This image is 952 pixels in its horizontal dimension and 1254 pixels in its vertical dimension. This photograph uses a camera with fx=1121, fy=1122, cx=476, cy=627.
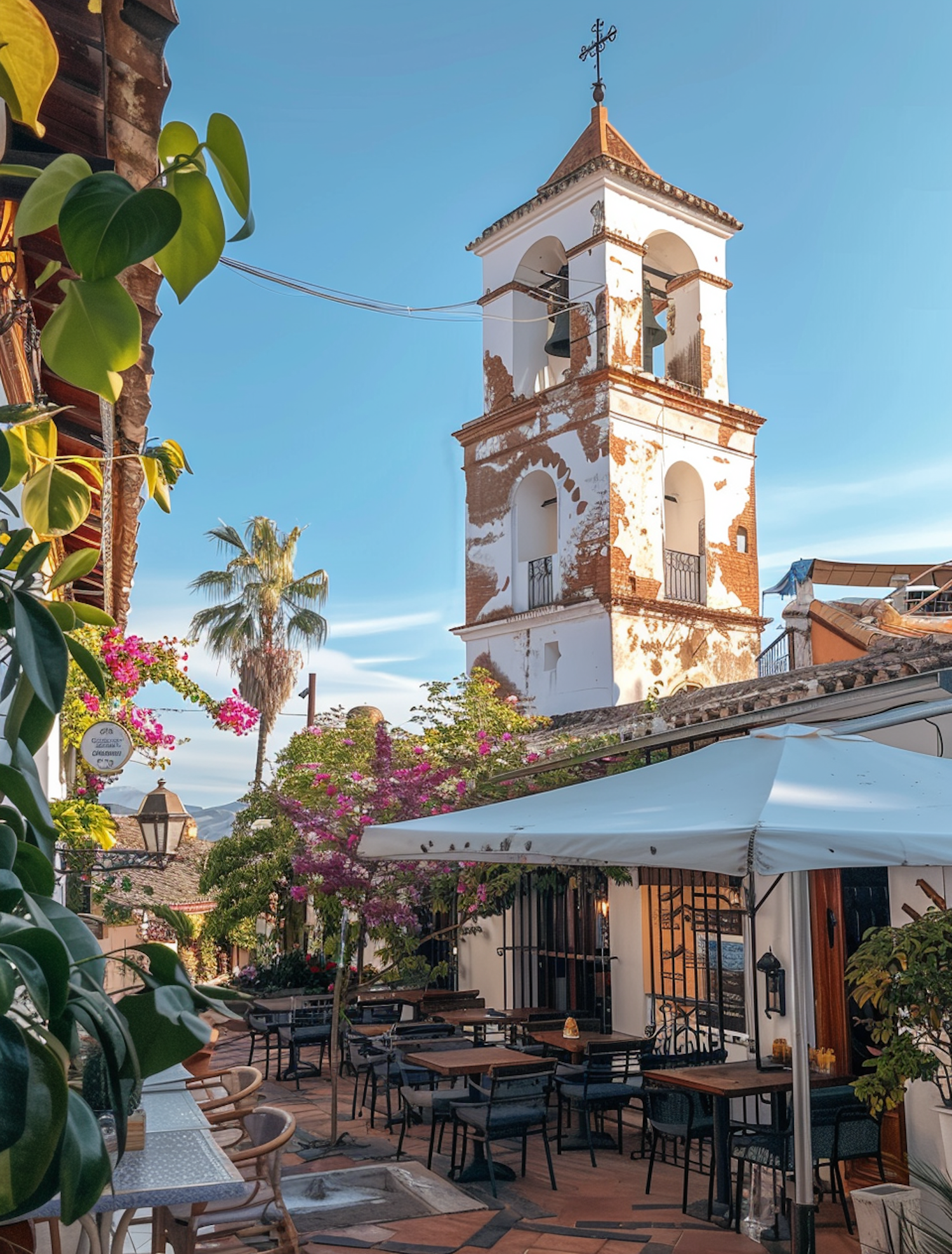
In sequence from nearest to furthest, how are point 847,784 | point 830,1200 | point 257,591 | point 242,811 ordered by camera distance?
1. point 847,784
2. point 830,1200
3. point 242,811
4. point 257,591

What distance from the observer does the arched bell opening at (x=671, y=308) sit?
19641 millimetres

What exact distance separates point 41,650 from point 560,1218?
6502 millimetres

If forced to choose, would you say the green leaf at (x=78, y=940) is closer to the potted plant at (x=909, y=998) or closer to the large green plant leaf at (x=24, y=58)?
the large green plant leaf at (x=24, y=58)

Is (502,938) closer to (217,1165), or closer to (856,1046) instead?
(856,1046)

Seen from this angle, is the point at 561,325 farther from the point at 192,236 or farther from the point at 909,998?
the point at 192,236

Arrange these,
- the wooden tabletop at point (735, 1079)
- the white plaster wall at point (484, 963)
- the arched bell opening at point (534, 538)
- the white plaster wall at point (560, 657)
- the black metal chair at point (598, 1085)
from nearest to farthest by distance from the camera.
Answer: the wooden tabletop at point (735, 1079) < the black metal chair at point (598, 1085) < the white plaster wall at point (484, 963) < the white plaster wall at point (560, 657) < the arched bell opening at point (534, 538)

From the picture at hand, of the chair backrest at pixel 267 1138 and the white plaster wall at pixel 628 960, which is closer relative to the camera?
the chair backrest at pixel 267 1138

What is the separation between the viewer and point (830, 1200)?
6.87 metres

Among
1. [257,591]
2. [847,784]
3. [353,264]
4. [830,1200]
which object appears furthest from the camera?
[257,591]

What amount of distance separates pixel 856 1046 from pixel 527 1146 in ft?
8.33

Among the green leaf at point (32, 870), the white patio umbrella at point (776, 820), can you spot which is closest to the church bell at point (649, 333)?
the white patio umbrella at point (776, 820)

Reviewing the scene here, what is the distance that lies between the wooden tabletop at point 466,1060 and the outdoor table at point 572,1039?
0.44 meters

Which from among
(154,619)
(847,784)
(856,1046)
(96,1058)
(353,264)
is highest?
(353,264)

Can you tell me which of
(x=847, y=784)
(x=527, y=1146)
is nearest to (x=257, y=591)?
(x=527, y=1146)
